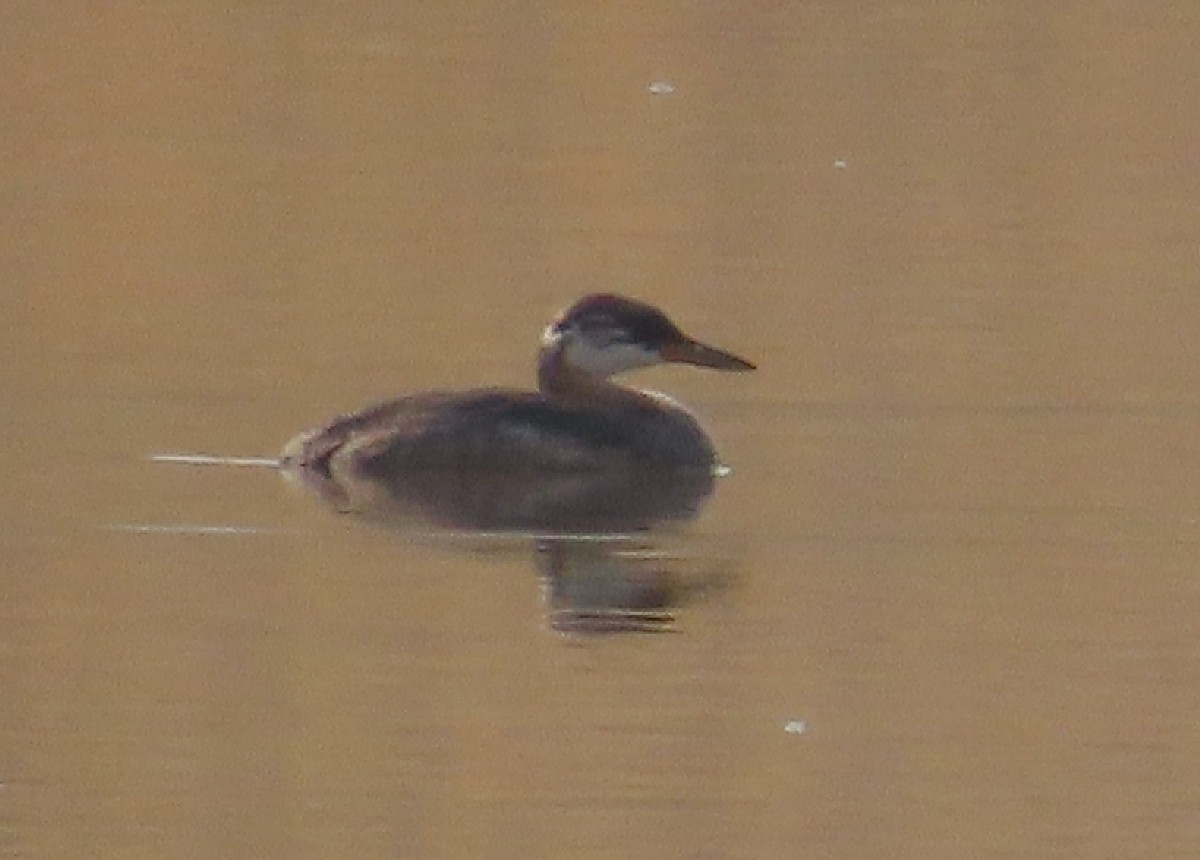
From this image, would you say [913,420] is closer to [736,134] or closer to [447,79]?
[736,134]

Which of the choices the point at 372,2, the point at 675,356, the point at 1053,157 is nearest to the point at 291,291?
the point at 675,356

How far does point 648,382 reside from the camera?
14445 mm

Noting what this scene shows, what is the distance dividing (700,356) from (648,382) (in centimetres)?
134

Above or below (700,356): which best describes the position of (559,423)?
below

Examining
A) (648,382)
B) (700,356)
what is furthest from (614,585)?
(648,382)

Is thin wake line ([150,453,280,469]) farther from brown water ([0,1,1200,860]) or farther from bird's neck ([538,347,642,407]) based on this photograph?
bird's neck ([538,347,642,407])

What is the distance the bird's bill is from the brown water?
18cm

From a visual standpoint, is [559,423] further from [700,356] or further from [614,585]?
[614,585]

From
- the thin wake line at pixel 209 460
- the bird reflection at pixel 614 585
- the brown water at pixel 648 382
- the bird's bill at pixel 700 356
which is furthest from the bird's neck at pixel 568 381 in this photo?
the bird reflection at pixel 614 585

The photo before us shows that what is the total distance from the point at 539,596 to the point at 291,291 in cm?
451

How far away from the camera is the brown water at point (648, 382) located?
876cm

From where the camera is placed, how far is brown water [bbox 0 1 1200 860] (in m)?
8.76

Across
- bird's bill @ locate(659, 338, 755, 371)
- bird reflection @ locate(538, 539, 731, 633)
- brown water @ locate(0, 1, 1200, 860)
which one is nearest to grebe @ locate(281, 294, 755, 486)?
bird's bill @ locate(659, 338, 755, 371)

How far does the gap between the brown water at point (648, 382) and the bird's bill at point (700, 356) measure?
0.59 ft
